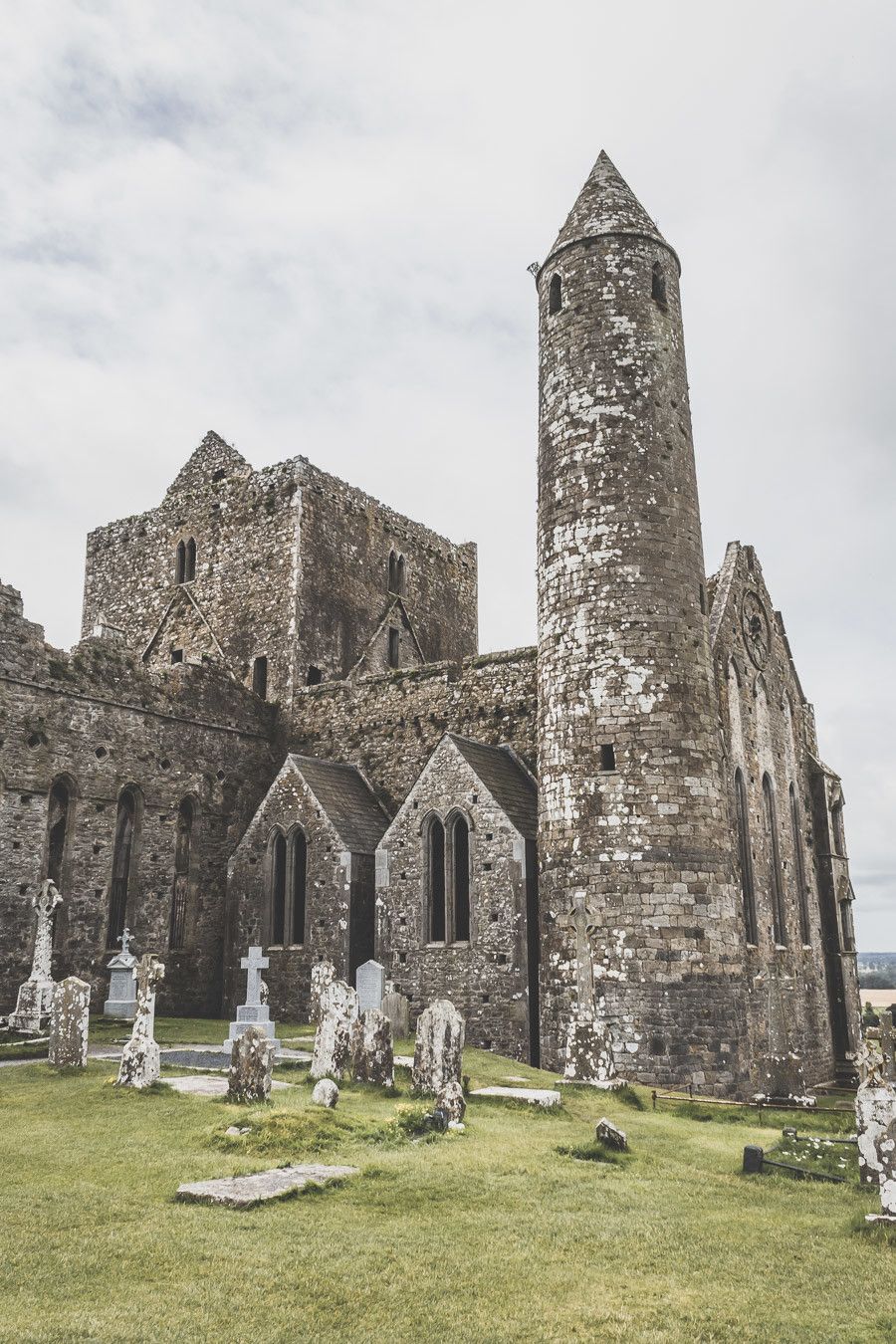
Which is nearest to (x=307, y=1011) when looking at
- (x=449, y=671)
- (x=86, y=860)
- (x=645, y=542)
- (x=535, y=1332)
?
(x=86, y=860)

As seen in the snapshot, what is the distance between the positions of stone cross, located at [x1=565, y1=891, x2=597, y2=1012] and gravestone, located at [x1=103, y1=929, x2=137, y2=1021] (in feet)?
30.1

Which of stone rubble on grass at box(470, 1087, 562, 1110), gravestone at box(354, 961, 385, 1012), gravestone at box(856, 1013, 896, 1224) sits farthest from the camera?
gravestone at box(354, 961, 385, 1012)

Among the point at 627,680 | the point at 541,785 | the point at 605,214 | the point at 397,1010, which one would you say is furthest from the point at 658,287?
the point at 397,1010

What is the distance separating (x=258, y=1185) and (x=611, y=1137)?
12.4 ft

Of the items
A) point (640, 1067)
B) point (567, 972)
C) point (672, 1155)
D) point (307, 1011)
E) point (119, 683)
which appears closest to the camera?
point (672, 1155)

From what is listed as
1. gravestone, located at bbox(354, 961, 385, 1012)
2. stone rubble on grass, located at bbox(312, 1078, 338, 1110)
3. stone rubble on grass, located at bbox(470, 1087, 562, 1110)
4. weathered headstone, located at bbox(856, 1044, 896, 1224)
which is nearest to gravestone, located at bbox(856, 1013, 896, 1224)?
weathered headstone, located at bbox(856, 1044, 896, 1224)

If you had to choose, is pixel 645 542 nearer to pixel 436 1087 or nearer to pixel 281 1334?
pixel 436 1087

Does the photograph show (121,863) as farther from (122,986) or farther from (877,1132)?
(877,1132)

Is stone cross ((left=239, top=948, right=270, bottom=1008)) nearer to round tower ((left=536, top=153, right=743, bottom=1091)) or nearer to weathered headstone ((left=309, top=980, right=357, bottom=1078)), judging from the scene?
weathered headstone ((left=309, top=980, right=357, bottom=1078))

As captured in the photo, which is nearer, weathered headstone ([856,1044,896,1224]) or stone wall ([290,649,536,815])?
weathered headstone ([856,1044,896,1224])

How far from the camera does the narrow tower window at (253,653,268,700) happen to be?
28.8 meters

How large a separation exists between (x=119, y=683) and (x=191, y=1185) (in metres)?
16.7

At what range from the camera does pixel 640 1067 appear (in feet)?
52.3

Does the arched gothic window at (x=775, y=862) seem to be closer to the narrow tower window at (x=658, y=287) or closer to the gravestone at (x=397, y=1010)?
the gravestone at (x=397, y=1010)
